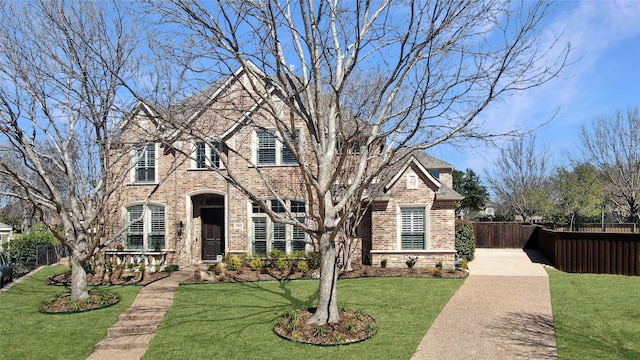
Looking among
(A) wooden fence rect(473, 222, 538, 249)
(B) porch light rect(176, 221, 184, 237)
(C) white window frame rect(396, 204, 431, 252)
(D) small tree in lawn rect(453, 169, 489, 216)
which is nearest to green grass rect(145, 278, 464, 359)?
(C) white window frame rect(396, 204, 431, 252)

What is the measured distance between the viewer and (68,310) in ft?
36.6

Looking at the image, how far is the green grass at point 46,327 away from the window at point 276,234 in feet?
18.4

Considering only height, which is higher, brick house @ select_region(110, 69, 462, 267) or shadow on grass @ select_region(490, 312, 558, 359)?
brick house @ select_region(110, 69, 462, 267)

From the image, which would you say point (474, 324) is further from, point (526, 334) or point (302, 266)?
point (302, 266)

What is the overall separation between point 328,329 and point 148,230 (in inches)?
476

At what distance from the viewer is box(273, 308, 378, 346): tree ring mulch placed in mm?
8641

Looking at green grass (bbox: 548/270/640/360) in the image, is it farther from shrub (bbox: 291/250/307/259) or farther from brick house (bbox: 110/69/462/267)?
shrub (bbox: 291/250/307/259)

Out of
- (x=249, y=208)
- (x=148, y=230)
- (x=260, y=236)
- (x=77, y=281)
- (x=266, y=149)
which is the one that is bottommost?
(x=77, y=281)

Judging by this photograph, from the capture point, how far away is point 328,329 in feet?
29.6

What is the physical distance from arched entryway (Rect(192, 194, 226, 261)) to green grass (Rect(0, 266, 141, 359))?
590 centimetres

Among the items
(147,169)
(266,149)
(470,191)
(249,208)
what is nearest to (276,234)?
(249,208)

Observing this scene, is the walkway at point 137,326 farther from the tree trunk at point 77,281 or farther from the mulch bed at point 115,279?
the tree trunk at point 77,281

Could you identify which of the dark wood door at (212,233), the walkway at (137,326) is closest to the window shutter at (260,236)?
the dark wood door at (212,233)

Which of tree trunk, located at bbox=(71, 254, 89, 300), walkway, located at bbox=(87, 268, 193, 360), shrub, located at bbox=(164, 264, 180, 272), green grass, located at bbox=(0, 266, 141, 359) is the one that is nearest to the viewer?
green grass, located at bbox=(0, 266, 141, 359)
